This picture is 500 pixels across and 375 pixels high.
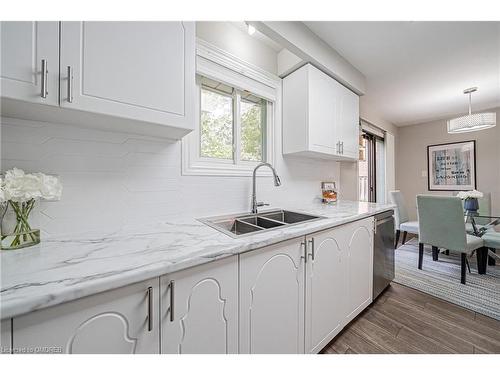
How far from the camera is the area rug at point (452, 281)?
1.79 meters

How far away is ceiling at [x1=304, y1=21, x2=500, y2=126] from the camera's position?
1607 mm

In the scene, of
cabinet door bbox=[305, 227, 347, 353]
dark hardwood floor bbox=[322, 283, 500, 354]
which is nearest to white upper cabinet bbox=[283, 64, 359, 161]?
cabinet door bbox=[305, 227, 347, 353]

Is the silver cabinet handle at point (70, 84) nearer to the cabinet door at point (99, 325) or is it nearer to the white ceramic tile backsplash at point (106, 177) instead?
the white ceramic tile backsplash at point (106, 177)

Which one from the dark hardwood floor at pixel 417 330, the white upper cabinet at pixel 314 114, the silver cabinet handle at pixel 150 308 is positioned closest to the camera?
the silver cabinet handle at pixel 150 308

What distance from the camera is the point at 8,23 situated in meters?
0.66

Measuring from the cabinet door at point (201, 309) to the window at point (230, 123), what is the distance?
985mm

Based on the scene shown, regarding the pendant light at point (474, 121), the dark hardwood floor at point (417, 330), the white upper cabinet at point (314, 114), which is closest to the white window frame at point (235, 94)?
the white upper cabinet at point (314, 114)

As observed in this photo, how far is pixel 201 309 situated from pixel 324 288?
0.83m

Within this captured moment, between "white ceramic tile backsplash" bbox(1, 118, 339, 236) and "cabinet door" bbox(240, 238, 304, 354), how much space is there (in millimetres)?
661

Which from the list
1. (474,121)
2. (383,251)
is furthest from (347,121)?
(474,121)

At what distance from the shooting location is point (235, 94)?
5.66ft
